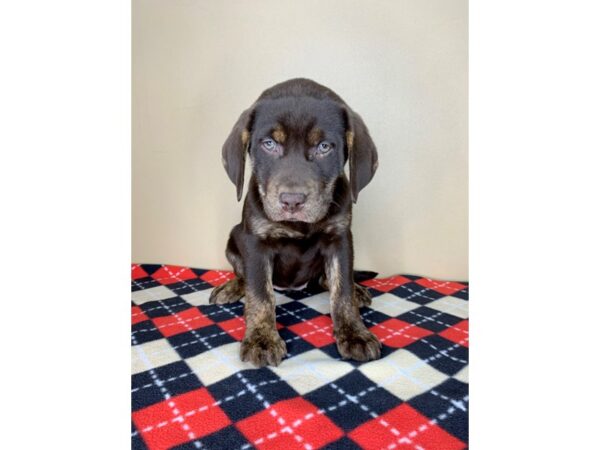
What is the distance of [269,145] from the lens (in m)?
2.12

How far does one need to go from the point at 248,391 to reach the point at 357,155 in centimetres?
128

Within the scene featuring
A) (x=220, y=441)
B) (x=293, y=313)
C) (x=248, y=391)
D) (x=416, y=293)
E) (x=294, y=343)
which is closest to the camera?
(x=220, y=441)

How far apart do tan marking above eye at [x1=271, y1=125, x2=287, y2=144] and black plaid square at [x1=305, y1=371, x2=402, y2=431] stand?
48.9 inches

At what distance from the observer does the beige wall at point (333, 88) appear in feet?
9.80

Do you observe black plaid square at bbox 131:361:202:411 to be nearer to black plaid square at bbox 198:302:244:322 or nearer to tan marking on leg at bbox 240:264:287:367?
tan marking on leg at bbox 240:264:287:367

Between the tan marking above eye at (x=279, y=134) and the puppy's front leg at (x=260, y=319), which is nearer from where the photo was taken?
the puppy's front leg at (x=260, y=319)

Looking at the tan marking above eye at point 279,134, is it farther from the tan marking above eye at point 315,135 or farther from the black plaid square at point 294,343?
the black plaid square at point 294,343

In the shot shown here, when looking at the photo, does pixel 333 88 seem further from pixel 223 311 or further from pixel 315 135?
pixel 223 311

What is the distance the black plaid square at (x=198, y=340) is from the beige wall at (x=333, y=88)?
1.37 metres

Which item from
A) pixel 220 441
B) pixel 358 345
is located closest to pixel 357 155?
pixel 358 345

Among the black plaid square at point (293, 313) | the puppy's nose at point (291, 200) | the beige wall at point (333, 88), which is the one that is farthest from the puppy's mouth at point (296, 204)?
the beige wall at point (333, 88)

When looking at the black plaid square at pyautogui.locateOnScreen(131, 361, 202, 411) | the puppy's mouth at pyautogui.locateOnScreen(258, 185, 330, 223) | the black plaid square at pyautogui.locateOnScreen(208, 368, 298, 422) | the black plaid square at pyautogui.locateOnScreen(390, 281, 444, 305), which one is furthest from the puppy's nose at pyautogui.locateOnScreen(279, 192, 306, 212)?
the black plaid square at pyautogui.locateOnScreen(390, 281, 444, 305)

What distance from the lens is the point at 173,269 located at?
345 centimetres
